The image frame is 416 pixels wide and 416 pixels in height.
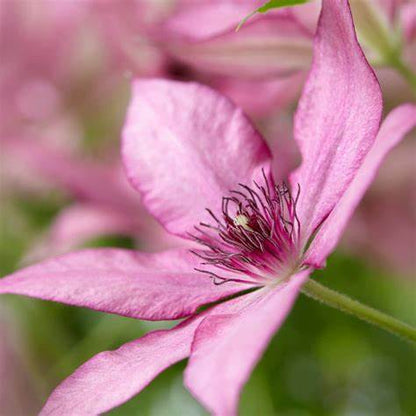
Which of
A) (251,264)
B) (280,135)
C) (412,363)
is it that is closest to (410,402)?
(412,363)

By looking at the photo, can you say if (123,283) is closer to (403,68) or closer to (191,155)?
(191,155)

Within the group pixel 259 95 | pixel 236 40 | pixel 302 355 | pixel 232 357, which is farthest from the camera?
pixel 302 355

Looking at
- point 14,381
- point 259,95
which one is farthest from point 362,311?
point 14,381

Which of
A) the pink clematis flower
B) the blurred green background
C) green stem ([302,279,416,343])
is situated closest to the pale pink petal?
the pink clematis flower

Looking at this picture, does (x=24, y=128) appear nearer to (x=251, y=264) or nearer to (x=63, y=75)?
(x=63, y=75)

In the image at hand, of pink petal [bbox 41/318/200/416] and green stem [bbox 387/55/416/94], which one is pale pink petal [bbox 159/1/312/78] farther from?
pink petal [bbox 41/318/200/416]

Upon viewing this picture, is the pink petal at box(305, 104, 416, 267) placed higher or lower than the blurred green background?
higher

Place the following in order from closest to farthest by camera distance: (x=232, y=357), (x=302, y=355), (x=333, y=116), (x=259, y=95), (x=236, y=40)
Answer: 1. (x=232, y=357)
2. (x=333, y=116)
3. (x=236, y=40)
4. (x=259, y=95)
5. (x=302, y=355)
